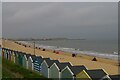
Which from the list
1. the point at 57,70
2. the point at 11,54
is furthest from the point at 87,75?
the point at 11,54

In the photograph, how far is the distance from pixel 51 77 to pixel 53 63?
0.80 metres

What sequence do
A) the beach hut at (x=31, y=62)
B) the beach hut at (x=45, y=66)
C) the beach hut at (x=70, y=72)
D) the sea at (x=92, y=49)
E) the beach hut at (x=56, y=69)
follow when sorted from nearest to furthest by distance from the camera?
the beach hut at (x=70, y=72), the beach hut at (x=56, y=69), the beach hut at (x=45, y=66), the beach hut at (x=31, y=62), the sea at (x=92, y=49)

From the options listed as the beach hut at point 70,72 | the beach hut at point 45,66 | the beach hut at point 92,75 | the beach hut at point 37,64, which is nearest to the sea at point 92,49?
the beach hut at point 37,64

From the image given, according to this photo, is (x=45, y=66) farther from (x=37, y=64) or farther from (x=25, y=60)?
(x=25, y=60)

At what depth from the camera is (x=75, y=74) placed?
506 inches

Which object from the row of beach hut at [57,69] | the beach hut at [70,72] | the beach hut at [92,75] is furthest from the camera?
the beach hut at [70,72]

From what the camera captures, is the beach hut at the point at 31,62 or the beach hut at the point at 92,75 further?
the beach hut at the point at 31,62

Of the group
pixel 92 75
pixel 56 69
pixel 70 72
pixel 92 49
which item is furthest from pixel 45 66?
pixel 92 49

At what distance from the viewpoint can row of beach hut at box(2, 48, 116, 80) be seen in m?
12.1

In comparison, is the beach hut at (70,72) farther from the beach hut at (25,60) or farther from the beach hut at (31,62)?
the beach hut at (25,60)

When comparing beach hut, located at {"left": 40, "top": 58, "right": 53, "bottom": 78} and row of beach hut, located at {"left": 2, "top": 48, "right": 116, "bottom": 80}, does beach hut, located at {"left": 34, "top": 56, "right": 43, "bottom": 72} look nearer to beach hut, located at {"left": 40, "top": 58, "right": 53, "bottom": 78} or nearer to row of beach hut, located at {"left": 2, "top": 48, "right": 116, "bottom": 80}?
row of beach hut, located at {"left": 2, "top": 48, "right": 116, "bottom": 80}

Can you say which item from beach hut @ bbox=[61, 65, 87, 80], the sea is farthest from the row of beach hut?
the sea

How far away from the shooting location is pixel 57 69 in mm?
14859

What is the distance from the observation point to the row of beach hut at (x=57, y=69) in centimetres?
1209
